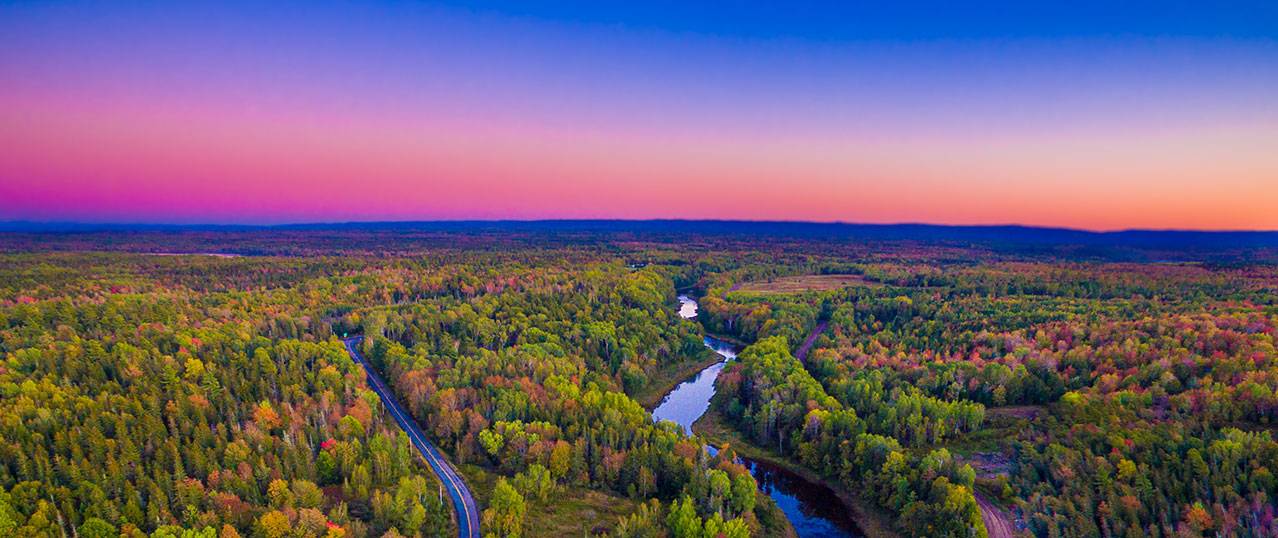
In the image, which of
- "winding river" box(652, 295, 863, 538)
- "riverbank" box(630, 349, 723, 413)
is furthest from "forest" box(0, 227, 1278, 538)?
"winding river" box(652, 295, 863, 538)

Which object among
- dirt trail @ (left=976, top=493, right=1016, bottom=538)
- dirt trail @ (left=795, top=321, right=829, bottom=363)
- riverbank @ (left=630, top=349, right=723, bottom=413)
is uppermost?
dirt trail @ (left=795, top=321, right=829, bottom=363)

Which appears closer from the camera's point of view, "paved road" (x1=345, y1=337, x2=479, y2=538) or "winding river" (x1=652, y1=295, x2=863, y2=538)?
"paved road" (x1=345, y1=337, x2=479, y2=538)

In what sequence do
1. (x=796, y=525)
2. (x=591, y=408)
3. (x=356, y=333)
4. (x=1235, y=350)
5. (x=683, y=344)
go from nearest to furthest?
(x=796, y=525), (x=591, y=408), (x=1235, y=350), (x=683, y=344), (x=356, y=333)

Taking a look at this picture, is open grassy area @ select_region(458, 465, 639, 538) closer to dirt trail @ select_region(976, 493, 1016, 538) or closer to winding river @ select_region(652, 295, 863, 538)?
winding river @ select_region(652, 295, 863, 538)

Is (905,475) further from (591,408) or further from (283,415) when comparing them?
(283,415)

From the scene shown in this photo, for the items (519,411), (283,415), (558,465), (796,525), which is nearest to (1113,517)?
(796,525)

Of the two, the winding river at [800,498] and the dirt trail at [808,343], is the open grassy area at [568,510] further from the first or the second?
the dirt trail at [808,343]
